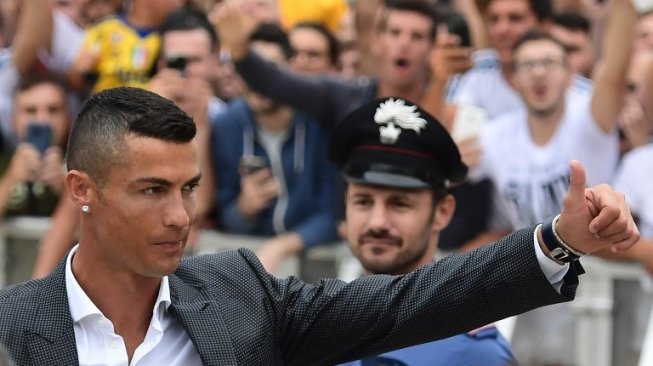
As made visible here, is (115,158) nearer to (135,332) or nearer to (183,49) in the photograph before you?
(135,332)

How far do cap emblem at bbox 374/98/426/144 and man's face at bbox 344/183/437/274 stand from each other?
0.19 metres

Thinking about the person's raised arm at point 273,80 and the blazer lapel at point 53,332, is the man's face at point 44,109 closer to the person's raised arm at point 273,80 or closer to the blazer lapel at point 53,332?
the person's raised arm at point 273,80

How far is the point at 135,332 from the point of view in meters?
3.49

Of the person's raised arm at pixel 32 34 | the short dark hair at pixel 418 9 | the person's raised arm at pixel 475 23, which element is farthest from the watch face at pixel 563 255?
the person's raised arm at pixel 32 34

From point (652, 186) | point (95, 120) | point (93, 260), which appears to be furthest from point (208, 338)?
point (652, 186)

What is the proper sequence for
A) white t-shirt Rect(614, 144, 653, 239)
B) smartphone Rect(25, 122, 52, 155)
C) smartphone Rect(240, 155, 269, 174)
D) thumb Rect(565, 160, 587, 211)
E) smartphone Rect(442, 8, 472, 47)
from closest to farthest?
thumb Rect(565, 160, 587, 211)
white t-shirt Rect(614, 144, 653, 239)
smartphone Rect(442, 8, 472, 47)
smartphone Rect(240, 155, 269, 174)
smartphone Rect(25, 122, 52, 155)

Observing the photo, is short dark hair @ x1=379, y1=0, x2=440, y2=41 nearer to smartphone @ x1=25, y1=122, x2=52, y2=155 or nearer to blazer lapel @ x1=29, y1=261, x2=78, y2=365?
smartphone @ x1=25, y1=122, x2=52, y2=155

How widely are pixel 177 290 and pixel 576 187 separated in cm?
107

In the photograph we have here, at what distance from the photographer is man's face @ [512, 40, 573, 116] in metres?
7.20

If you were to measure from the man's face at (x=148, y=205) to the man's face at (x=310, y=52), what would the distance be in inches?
213

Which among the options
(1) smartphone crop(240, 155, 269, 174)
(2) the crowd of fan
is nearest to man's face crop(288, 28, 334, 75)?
(2) the crowd of fan

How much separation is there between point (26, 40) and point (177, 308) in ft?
18.2

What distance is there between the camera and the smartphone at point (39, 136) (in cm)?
845

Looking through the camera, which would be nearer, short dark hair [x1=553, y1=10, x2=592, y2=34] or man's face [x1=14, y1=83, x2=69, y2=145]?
short dark hair [x1=553, y1=10, x2=592, y2=34]
